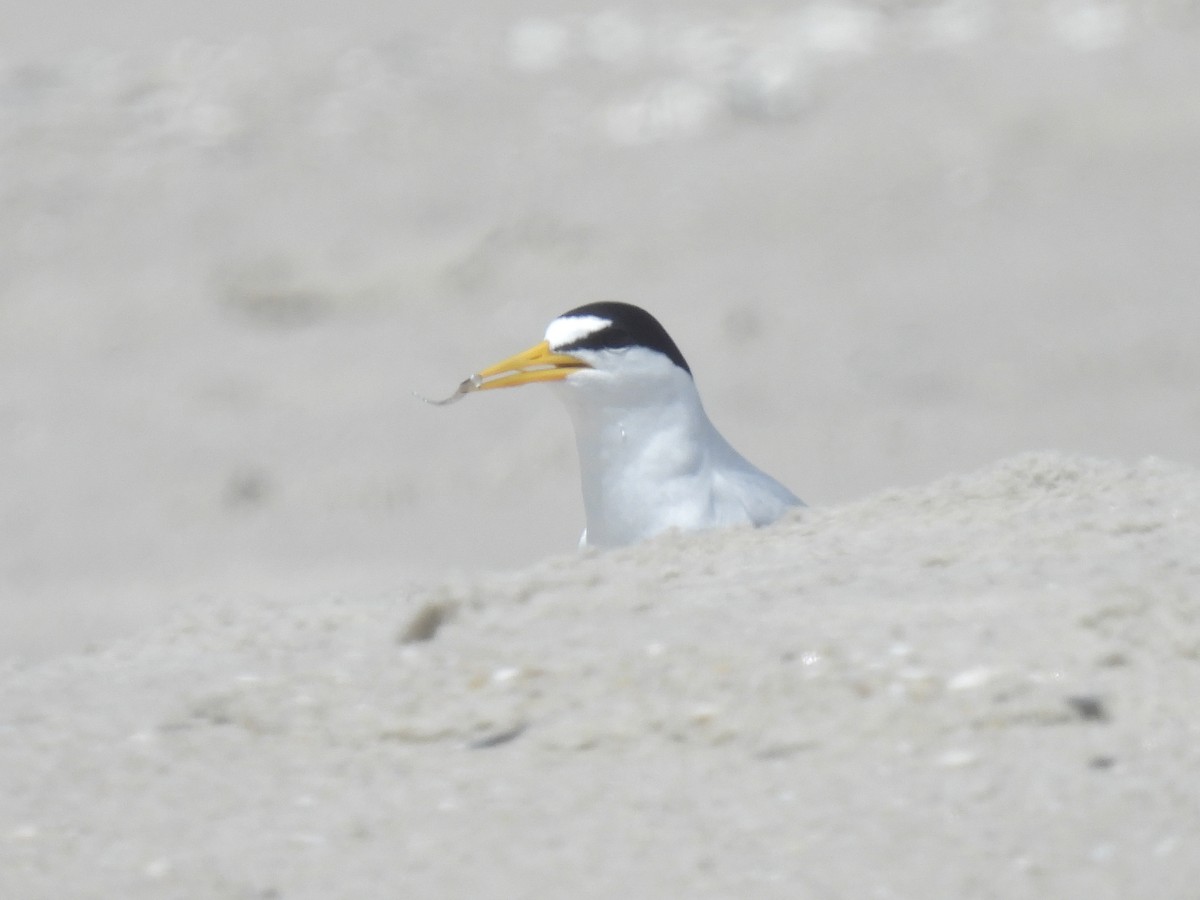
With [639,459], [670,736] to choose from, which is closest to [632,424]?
[639,459]

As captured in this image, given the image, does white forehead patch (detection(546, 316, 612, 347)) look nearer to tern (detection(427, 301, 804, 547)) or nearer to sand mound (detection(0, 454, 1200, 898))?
tern (detection(427, 301, 804, 547))

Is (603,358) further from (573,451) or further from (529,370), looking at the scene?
(573,451)

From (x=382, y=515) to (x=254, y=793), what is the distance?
277 inches

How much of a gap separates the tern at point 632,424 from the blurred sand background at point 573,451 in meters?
0.65

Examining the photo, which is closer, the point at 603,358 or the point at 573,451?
the point at 603,358

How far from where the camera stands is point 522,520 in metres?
9.93

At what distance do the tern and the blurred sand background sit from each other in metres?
0.65

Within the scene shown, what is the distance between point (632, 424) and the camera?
5426mm

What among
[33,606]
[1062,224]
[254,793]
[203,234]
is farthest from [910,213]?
[254,793]

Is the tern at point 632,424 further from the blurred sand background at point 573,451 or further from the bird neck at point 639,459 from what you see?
the blurred sand background at point 573,451

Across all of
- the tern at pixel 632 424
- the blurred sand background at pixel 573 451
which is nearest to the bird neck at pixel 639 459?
the tern at pixel 632 424

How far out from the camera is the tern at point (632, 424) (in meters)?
5.32

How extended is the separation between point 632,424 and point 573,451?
5017mm

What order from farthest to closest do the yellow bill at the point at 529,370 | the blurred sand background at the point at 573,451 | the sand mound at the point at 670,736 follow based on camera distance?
the yellow bill at the point at 529,370, the blurred sand background at the point at 573,451, the sand mound at the point at 670,736
